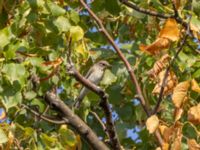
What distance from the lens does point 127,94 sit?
5996 millimetres

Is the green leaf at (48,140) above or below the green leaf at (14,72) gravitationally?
below

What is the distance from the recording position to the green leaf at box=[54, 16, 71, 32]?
4.73 meters

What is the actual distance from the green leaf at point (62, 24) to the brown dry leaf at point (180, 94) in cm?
116

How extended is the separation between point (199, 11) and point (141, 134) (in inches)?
62.9

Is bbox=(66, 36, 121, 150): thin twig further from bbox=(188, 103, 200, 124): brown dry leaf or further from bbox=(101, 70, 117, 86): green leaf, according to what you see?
bbox=(101, 70, 117, 86): green leaf

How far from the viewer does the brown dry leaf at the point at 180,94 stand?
150 inches

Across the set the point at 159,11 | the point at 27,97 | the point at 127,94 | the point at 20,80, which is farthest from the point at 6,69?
the point at 127,94

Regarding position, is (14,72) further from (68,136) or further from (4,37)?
(68,136)

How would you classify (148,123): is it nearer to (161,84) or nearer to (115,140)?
(161,84)

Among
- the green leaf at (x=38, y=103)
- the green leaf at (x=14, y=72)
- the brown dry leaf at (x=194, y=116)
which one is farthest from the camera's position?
the green leaf at (x=38, y=103)

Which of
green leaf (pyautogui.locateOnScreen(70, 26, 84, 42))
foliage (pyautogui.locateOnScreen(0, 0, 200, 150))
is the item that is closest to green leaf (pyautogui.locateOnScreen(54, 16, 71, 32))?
foliage (pyautogui.locateOnScreen(0, 0, 200, 150))

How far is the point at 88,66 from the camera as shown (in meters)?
5.65

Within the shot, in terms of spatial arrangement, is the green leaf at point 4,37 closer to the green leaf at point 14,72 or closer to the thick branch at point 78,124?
the green leaf at point 14,72

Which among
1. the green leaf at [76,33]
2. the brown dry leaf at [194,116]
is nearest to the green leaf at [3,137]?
the green leaf at [76,33]
